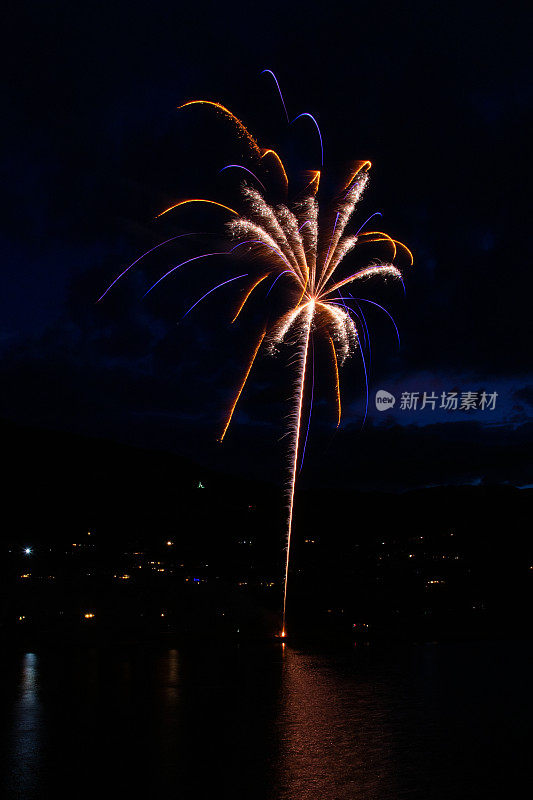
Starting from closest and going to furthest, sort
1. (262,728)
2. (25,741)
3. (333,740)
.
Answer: (25,741) → (333,740) → (262,728)

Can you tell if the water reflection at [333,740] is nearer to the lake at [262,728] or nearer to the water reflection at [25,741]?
the lake at [262,728]

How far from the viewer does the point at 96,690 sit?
49.7ft

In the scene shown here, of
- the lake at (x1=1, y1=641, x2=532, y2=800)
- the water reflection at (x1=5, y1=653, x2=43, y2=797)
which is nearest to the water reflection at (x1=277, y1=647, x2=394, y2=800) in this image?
the lake at (x1=1, y1=641, x2=532, y2=800)

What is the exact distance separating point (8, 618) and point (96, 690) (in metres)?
11.9

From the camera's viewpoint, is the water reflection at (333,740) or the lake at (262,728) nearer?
the water reflection at (333,740)

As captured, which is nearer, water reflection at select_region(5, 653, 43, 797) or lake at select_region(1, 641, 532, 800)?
water reflection at select_region(5, 653, 43, 797)

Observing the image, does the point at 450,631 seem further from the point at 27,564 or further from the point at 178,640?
the point at 27,564

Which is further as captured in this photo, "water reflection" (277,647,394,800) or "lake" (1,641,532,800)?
"lake" (1,641,532,800)

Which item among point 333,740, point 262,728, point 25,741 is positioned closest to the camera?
point 25,741

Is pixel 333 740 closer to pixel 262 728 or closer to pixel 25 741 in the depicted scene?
pixel 262 728

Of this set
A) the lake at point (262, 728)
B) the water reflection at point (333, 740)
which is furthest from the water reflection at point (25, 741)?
the water reflection at point (333, 740)

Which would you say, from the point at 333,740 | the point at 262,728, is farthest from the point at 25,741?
the point at 333,740

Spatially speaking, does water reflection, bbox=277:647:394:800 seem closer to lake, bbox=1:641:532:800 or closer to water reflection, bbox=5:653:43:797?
lake, bbox=1:641:532:800

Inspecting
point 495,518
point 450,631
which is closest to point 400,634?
point 450,631
